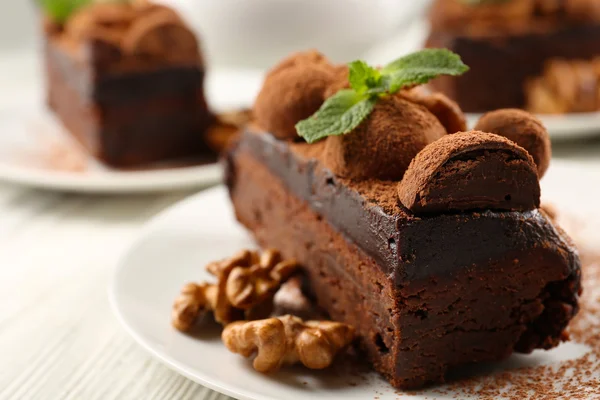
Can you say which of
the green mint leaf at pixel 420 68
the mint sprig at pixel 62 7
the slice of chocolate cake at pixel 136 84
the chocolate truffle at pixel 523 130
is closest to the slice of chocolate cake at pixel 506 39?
the slice of chocolate cake at pixel 136 84

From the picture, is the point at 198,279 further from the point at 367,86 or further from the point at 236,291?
the point at 367,86

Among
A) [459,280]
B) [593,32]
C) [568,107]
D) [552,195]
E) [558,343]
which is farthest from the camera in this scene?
[593,32]

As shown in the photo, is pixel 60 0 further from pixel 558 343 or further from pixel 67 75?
pixel 558 343

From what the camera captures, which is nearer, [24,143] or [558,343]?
[558,343]

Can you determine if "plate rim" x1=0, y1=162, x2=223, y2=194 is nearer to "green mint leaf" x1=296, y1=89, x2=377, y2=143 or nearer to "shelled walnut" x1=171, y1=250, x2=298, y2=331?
"shelled walnut" x1=171, y1=250, x2=298, y2=331

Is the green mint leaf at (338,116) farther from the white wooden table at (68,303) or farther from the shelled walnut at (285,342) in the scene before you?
the white wooden table at (68,303)

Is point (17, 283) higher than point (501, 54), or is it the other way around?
point (501, 54)

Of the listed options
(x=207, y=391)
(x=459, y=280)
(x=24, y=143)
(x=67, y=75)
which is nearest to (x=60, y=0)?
(x=67, y=75)
